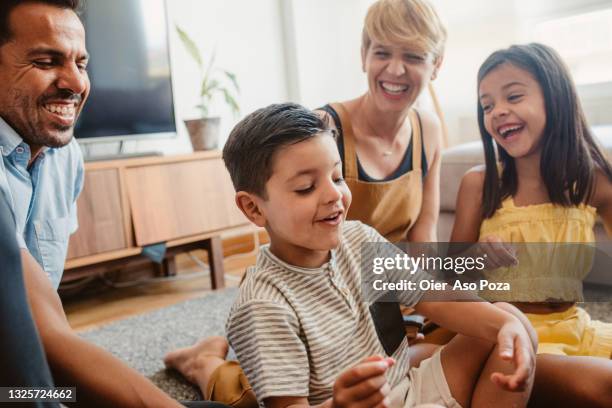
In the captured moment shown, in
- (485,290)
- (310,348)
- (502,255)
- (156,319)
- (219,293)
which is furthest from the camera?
(219,293)

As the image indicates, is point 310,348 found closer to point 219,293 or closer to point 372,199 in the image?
point 372,199

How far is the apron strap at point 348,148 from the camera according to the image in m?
1.20

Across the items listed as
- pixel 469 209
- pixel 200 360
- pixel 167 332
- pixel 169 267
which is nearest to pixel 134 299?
pixel 169 267

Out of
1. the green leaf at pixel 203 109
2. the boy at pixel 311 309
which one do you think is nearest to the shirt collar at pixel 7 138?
the boy at pixel 311 309

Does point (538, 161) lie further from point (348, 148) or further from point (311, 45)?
point (311, 45)

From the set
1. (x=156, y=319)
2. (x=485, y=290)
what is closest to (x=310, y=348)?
(x=485, y=290)

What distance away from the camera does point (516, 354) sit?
646 mm

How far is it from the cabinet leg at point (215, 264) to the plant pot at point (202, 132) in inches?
15.6

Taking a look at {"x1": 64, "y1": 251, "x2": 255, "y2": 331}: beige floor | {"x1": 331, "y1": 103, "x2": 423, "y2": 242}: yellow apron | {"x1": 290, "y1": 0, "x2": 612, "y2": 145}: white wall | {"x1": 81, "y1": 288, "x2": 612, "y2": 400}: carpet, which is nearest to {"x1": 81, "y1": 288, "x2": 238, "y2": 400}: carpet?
{"x1": 81, "y1": 288, "x2": 612, "y2": 400}: carpet

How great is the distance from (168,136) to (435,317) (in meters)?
1.85

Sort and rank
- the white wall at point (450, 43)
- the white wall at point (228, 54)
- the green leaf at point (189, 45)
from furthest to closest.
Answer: the white wall at point (450, 43)
the white wall at point (228, 54)
the green leaf at point (189, 45)

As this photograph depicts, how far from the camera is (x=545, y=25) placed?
9.21 ft

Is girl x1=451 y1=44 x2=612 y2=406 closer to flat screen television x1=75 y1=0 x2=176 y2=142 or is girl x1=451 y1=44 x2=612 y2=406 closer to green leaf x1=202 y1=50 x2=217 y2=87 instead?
flat screen television x1=75 y1=0 x2=176 y2=142

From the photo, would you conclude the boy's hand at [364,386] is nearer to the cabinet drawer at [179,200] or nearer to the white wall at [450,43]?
the cabinet drawer at [179,200]
